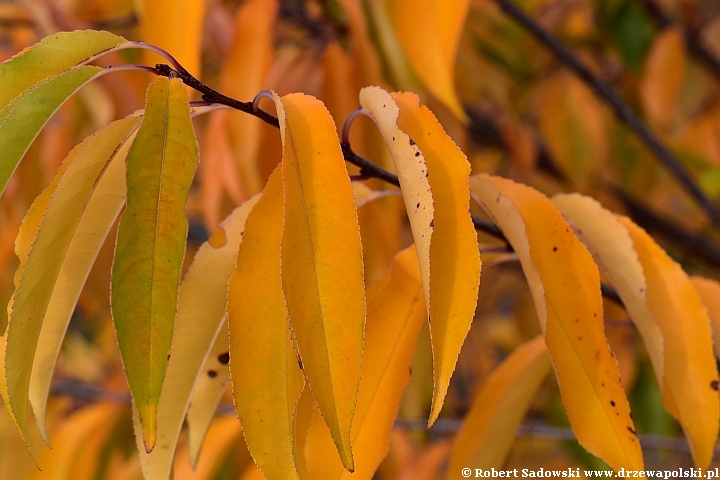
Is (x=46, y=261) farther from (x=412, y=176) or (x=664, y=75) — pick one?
(x=664, y=75)

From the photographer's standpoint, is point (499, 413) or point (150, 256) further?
point (499, 413)

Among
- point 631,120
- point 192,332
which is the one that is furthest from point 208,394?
point 631,120

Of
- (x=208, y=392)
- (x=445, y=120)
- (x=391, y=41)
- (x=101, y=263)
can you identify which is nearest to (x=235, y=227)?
(x=208, y=392)

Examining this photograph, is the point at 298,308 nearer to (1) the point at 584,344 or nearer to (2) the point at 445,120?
(1) the point at 584,344

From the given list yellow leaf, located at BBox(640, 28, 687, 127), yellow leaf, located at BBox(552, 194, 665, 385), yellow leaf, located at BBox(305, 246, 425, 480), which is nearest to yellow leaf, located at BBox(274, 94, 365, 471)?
yellow leaf, located at BBox(305, 246, 425, 480)

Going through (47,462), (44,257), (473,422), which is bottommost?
(47,462)

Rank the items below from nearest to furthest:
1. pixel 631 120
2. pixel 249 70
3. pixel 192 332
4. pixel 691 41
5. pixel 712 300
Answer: pixel 192 332
pixel 712 300
pixel 249 70
pixel 631 120
pixel 691 41
